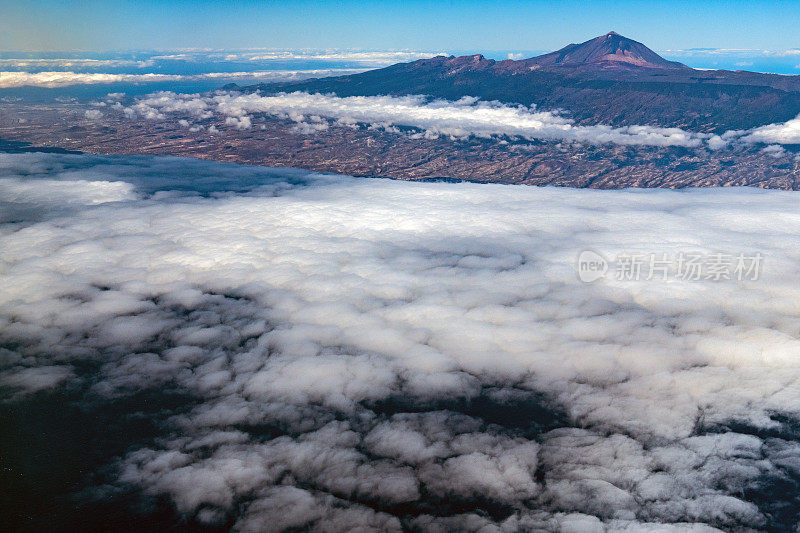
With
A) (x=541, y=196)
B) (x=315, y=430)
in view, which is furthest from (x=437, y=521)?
(x=541, y=196)

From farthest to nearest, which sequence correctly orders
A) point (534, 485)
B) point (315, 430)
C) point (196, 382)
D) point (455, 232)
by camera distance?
point (455, 232) < point (196, 382) < point (315, 430) < point (534, 485)

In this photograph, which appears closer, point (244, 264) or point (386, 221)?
point (244, 264)

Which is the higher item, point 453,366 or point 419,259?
point 419,259

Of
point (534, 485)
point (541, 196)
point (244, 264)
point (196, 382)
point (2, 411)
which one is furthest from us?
point (541, 196)

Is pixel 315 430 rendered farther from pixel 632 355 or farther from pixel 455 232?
pixel 455 232

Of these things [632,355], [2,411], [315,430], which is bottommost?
[2,411]

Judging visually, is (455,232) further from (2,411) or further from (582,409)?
(2,411)
